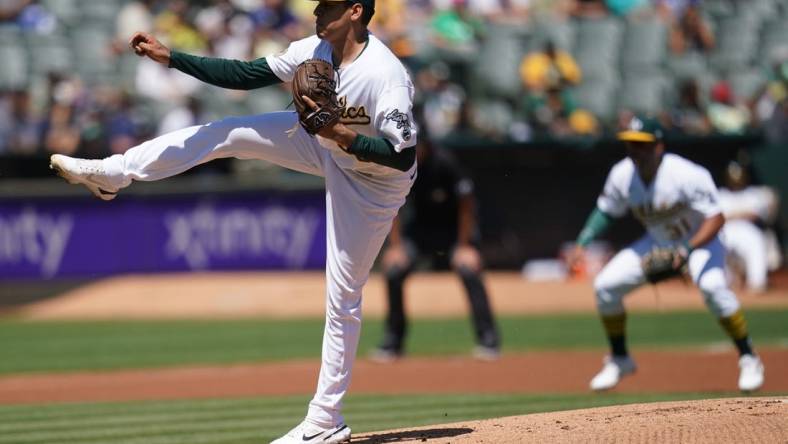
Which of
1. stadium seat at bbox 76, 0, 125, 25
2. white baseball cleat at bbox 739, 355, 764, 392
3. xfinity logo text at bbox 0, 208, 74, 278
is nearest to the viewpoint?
white baseball cleat at bbox 739, 355, 764, 392

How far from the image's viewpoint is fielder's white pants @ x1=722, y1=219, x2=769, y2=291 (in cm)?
1716

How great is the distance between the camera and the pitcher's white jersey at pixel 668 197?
9414mm

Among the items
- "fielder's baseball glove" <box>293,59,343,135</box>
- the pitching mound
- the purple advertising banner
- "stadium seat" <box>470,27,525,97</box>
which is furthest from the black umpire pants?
"stadium seat" <box>470,27,525,97</box>

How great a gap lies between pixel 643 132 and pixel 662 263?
917 mm

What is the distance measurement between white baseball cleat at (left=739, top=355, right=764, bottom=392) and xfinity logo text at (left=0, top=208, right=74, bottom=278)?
35.7ft

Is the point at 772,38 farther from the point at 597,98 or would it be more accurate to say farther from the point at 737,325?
the point at 737,325

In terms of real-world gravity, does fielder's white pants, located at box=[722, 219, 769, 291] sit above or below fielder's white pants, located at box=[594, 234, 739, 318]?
above

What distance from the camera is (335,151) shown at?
6523mm

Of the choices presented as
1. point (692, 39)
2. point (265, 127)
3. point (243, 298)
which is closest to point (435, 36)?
point (692, 39)

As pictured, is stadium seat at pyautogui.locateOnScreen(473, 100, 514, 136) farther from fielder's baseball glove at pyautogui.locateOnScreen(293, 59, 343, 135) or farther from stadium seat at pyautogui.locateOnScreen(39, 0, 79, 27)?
fielder's baseball glove at pyautogui.locateOnScreen(293, 59, 343, 135)

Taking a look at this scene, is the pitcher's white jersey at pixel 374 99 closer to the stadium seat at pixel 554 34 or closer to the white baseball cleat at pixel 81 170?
the white baseball cleat at pixel 81 170

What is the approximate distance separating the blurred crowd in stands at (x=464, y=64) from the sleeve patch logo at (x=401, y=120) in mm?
11943

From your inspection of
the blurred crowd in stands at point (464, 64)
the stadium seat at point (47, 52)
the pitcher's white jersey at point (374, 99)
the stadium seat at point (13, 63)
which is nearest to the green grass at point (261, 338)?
the blurred crowd in stands at point (464, 64)

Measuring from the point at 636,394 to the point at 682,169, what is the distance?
1654 mm
